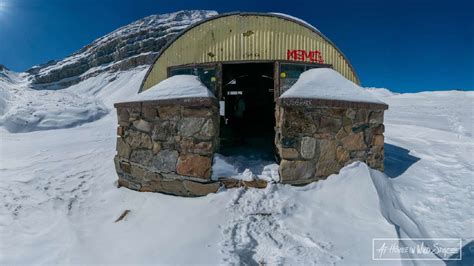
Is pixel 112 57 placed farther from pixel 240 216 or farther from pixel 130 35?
pixel 240 216

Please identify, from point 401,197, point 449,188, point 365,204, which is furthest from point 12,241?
point 449,188

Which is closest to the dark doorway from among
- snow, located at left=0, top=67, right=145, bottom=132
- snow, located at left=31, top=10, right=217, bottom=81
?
snow, located at left=0, top=67, right=145, bottom=132

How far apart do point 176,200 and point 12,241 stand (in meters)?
2.33

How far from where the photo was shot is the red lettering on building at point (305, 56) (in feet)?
23.0

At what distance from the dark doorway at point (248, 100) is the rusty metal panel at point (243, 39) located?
2.29 meters

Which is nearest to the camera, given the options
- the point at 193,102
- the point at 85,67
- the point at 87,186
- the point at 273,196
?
the point at 273,196

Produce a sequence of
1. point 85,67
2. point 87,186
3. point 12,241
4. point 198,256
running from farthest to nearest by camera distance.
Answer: point 85,67 < point 87,186 < point 12,241 < point 198,256

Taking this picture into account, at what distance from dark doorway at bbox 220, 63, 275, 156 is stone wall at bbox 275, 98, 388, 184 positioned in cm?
476

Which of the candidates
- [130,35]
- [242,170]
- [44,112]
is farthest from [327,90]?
[130,35]

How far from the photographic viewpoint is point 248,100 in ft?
39.0

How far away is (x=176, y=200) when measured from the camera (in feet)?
14.4

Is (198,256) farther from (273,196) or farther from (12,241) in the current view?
(12,241)

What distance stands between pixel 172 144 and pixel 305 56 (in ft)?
15.1

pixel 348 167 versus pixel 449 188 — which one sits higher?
pixel 348 167
